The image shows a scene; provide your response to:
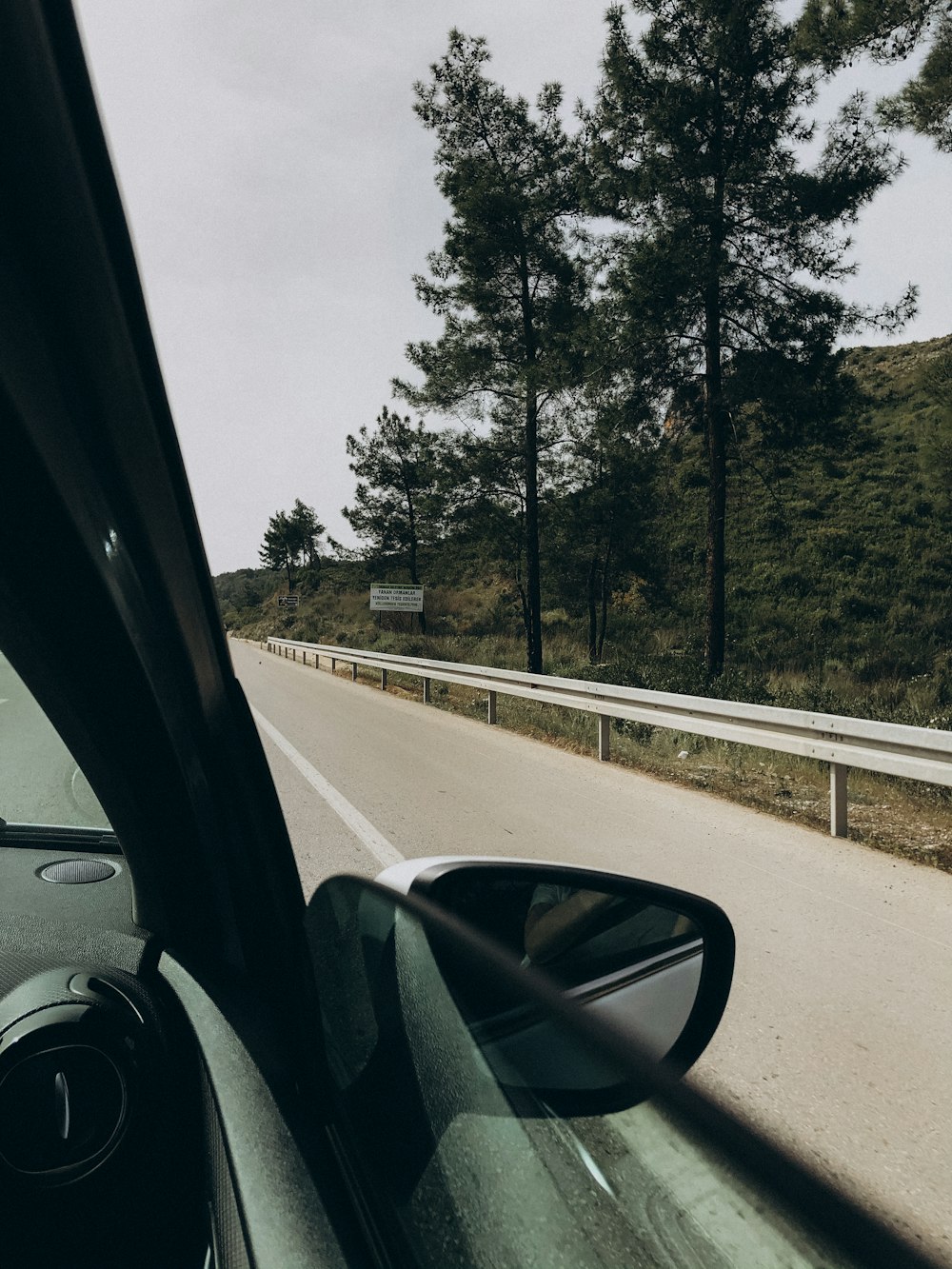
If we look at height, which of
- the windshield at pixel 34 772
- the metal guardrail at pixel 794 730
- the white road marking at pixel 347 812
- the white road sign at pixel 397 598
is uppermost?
the white road sign at pixel 397 598

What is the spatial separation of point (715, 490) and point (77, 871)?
1911cm

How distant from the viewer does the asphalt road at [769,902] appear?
2.80 metres

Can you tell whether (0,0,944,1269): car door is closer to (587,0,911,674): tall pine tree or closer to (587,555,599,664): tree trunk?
(587,0,911,674): tall pine tree

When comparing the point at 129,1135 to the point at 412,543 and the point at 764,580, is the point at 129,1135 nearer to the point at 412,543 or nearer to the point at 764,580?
the point at 764,580

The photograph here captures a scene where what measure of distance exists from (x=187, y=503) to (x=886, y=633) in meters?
34.5

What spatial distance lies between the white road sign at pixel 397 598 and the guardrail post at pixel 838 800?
29.8m

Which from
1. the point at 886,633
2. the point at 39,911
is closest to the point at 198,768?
the point at 39,911

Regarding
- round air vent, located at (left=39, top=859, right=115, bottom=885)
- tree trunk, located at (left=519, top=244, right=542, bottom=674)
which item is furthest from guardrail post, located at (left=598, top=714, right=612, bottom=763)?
tree trunk, located at (left=519, top=244, right=542, bottom=674)

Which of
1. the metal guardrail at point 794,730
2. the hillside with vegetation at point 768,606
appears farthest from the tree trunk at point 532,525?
the metal guardrail at point 794,730

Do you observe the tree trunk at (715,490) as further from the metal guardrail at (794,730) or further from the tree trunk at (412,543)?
the tree trunk at (412,543)

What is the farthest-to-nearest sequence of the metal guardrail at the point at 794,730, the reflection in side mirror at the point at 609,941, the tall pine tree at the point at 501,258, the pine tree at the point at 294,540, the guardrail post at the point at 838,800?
the pine tree at the point at 294,540
the tall pine tree at the point at 501,258
the guardrail post at the point at 838,800
the metal guardrail at the point at 794,730
the reflection in side mirror at the point at 609,941

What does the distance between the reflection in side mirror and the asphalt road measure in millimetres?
481

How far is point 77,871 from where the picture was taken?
2061 mm

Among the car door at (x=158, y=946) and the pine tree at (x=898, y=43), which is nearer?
the car door at (x=158, y=946)
